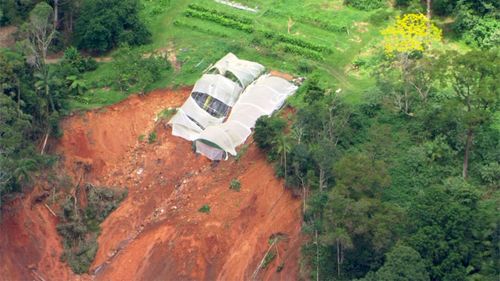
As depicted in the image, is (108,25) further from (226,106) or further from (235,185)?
(235,185)

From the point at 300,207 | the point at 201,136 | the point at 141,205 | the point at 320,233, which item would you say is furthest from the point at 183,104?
the point at 320,233

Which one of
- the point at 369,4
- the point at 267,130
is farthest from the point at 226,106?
the point at 369,4

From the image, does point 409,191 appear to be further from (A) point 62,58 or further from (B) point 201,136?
(A) point 62,58

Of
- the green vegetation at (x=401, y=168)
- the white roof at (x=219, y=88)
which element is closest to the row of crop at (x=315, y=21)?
the green vegetation at (x=401, y=168)

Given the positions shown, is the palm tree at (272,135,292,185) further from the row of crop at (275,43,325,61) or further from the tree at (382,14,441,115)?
the row of crop at (275,43,325,61)

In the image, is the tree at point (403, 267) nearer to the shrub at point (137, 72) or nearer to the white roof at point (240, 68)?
the white roof at point (240, 68)

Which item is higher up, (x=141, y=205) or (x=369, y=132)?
(x=369, y=132)

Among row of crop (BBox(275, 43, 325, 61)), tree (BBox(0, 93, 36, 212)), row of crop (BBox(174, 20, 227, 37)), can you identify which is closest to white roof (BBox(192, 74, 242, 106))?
row of crop (BBox(275, 43, 325, 61))
